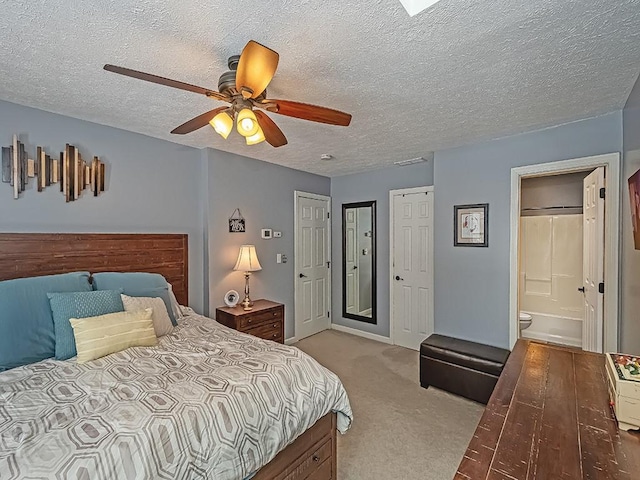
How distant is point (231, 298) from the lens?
11.4ft

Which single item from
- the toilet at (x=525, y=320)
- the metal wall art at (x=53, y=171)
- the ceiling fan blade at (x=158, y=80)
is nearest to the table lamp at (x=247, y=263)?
the metal wall art at (x=53, y=171)

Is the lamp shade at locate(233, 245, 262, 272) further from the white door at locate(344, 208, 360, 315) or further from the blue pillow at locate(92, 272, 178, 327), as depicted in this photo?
the white door at locate(344, 208, 360, 315)

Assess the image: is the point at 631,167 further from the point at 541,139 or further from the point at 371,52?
the point at 371,52

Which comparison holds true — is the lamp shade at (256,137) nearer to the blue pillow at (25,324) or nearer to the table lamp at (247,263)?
the blue pillow at (25,324)

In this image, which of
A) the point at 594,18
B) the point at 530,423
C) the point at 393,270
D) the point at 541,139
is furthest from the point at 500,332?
the point at 594,18

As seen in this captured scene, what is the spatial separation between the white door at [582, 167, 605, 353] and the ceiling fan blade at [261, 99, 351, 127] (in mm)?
2408

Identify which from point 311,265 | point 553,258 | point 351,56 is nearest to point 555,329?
point 553,258

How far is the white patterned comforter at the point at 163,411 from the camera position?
41.8 inches

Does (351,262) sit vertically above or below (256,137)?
below

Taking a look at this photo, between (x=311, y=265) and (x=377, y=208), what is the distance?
1.28m

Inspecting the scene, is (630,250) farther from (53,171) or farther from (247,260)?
(53,171)

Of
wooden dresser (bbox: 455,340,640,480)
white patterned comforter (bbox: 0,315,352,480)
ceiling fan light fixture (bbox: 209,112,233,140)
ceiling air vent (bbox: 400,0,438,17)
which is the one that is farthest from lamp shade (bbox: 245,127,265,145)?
wooden dresser (bbox: 455,340,640,480)

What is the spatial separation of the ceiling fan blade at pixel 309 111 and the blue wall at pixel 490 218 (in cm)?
209

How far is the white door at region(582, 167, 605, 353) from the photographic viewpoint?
2568 mm
